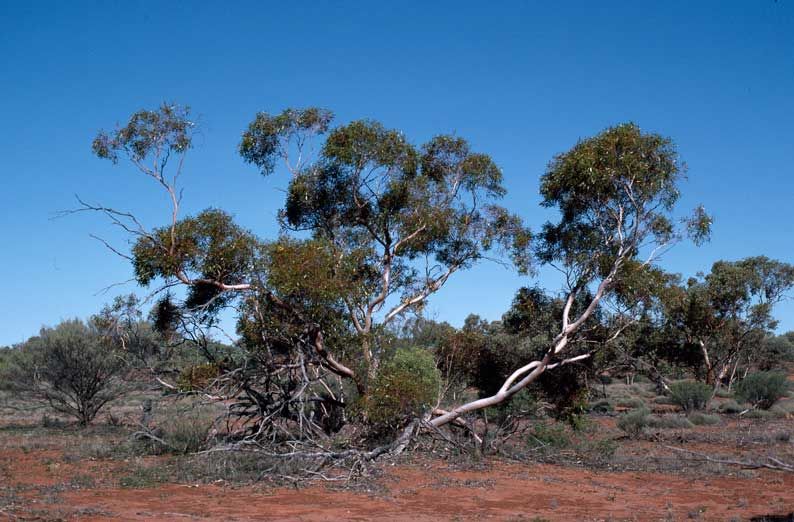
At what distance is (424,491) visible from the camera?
12422mm

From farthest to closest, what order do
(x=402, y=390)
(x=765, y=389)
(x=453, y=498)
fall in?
1. (x=765, y=389)
2. (x=402, y=390)
3. (x=453, y=498)

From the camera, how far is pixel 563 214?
1853 centimetres

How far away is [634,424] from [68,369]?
17.6 meters

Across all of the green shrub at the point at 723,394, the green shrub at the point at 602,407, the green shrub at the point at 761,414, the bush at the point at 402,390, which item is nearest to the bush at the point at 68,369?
the bush at the point at 402,390

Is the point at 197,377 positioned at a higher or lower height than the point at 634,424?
higher

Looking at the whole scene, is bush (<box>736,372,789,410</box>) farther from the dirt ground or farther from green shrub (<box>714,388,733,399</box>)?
the dirt ground

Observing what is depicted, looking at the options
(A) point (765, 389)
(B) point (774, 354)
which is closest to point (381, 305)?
(A) point (765, 389)

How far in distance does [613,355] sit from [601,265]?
314 cm

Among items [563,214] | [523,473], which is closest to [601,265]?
[563,214]

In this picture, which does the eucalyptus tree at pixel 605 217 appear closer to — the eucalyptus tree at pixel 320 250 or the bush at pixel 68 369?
the eucalyptus tree at pixel 320 250

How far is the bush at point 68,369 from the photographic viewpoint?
78.7 ft

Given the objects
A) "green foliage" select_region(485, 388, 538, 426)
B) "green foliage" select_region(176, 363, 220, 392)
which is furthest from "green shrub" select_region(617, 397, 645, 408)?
"green foliage" select_region(176, 363, 220, 392)

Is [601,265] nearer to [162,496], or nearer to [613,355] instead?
[613,355]

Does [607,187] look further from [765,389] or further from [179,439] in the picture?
[765,389]
